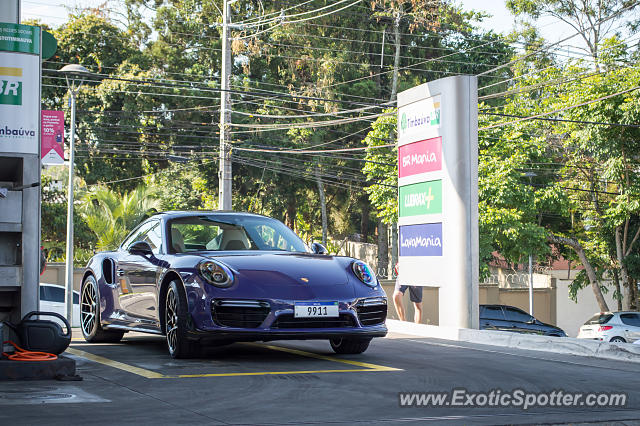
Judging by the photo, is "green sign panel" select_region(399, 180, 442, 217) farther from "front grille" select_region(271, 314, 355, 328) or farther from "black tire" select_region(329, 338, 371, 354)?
"front grille" select_region(271, 314, 355, 328)

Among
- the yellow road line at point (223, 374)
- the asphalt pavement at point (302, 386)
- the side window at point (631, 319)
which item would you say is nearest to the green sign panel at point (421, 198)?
the asphalt pavement at point (302, 386)

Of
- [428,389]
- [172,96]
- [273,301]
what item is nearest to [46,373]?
[273,301]

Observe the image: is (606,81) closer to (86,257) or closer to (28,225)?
(86,257)

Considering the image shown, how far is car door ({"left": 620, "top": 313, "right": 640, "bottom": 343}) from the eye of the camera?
24922mm

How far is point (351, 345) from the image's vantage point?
8.10m

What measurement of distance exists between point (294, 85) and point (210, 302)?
113 feet

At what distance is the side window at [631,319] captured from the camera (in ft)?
82.8

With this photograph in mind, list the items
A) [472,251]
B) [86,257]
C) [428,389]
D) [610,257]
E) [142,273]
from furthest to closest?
[86,257] < [610,257] < [472,251] < [142,273] < [428,389]

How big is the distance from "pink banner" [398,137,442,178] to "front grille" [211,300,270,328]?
5.64 meters

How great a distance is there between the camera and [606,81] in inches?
1138

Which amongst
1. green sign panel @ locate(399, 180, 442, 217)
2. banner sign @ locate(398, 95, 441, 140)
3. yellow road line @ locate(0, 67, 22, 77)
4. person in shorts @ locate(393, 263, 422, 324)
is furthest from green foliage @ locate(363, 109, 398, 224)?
yellow road line @ locate(0, 67, 22, 77)

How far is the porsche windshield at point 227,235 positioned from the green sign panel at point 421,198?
378cm

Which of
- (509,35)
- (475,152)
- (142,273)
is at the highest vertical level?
(509,35)

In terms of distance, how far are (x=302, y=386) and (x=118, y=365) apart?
6.70 feet
